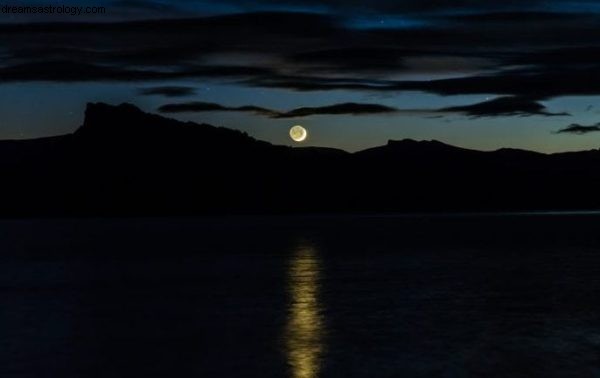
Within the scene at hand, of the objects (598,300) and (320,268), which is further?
(320,268)

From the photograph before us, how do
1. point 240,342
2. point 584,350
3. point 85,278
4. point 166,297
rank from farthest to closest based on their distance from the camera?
point 85,278
point 166,297
point 240,342
point 584,350

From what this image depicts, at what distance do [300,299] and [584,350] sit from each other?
24726mm

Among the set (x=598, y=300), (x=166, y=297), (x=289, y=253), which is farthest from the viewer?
(x=289, y=253)

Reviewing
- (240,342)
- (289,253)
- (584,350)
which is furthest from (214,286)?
(289,253)

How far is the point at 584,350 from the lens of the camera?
121 ft

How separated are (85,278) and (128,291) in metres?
17.3

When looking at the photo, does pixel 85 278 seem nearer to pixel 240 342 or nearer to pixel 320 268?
pixel 320 268

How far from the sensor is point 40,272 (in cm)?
9175

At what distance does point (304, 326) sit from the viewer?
4503 centimetres

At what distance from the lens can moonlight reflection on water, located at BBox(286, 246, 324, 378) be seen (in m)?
34.0

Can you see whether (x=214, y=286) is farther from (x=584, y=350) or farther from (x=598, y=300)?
(x=584, y=350)

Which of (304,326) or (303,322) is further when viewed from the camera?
(303,322)

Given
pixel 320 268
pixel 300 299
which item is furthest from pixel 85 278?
pixel 300 299

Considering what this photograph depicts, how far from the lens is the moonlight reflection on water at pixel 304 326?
34.0m
